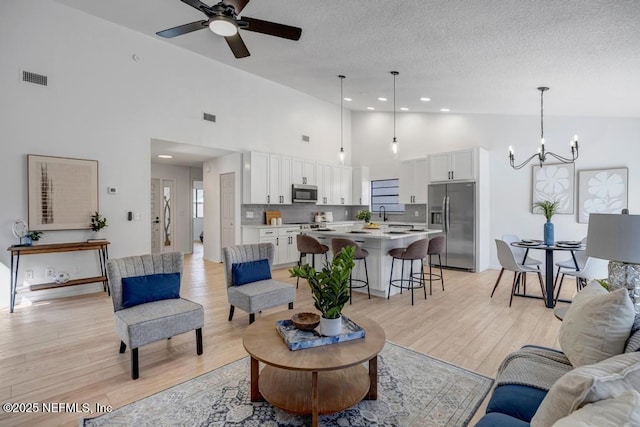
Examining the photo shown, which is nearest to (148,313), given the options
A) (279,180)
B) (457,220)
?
(279,180)

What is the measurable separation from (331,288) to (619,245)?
173 cm

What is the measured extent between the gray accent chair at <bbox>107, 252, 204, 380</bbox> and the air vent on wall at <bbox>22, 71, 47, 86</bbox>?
135 inches

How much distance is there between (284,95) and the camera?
24.4ft

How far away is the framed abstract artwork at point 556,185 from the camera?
5742 mm

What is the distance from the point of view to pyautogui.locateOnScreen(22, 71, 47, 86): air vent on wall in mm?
4270

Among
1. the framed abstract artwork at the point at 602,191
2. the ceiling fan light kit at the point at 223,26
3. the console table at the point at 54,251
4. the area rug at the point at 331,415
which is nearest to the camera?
the area rug at the point at 331,415

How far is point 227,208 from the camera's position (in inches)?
281

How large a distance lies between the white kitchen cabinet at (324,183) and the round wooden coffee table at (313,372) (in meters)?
5.88

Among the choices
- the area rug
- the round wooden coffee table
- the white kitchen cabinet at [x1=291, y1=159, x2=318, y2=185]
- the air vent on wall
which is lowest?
the area rug

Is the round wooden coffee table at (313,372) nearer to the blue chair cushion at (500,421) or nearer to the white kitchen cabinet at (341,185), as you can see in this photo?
the blue chair cushion at (500,421)

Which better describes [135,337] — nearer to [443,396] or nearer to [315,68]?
[443,396]

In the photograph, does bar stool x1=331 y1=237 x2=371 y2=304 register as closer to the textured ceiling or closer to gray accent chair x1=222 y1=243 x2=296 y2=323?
gray accent chair x1=222 y1=243 x2=296 y2=323

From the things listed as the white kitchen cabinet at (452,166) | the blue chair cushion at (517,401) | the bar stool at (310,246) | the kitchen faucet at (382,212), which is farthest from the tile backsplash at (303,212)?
the blue chair cushion at (517,401)

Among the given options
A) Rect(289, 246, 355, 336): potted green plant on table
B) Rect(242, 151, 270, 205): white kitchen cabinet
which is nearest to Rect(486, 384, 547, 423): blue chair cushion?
Rect(289, 246, 355, 336): potted green plant on table
